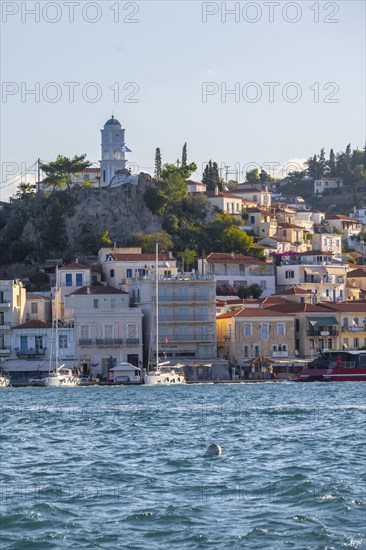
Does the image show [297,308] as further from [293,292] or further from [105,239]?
[105,239]

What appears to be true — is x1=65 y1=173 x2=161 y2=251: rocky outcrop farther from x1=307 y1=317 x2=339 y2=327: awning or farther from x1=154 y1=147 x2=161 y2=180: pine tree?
x1=307 y1=317 x2=339 y2=327: awning

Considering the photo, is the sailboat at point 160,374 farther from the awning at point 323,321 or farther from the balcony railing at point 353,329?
the balcony railing at point 353,329

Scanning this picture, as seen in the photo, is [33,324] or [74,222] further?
[74,222]

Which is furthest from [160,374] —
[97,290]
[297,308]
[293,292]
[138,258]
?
[293,292]

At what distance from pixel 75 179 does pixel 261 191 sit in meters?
23.9

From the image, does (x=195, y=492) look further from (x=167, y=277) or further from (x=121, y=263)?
(x=121, y=263)

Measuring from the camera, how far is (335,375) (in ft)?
363

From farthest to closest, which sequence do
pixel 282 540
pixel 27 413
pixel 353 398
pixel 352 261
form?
pixel 352 261
pixel 353 398
pixel 27 413
pixel 282 540

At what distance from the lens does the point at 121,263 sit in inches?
5251

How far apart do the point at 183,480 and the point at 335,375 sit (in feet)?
239

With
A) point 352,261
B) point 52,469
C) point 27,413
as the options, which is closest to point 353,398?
point 27,413

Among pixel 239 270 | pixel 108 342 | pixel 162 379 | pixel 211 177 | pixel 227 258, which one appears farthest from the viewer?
pixel 211 177

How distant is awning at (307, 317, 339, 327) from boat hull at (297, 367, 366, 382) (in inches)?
500

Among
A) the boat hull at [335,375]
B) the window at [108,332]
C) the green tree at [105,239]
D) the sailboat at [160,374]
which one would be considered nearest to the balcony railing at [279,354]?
the boat hull at [335,375]
